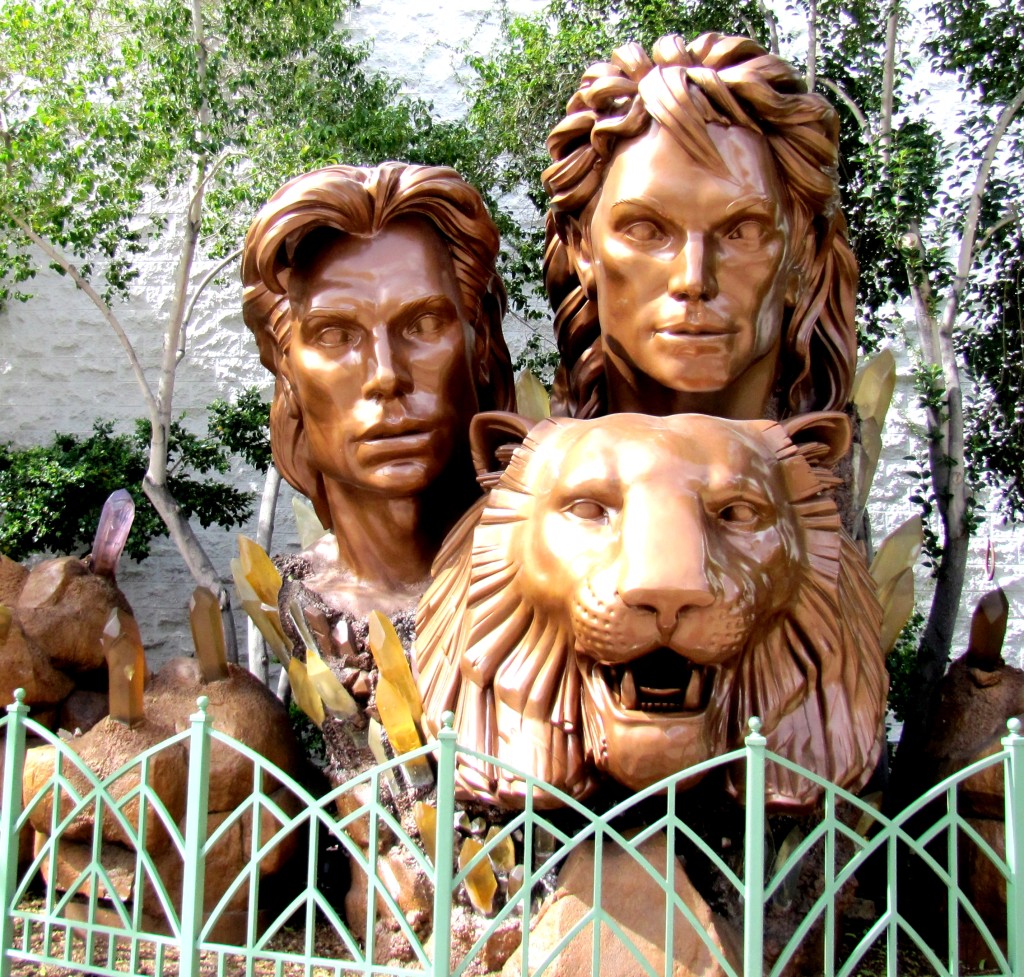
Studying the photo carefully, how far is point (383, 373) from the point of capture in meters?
2.41

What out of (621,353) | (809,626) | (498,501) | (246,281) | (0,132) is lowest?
(809,626)

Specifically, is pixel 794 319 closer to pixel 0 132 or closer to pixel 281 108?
pixel 281 108

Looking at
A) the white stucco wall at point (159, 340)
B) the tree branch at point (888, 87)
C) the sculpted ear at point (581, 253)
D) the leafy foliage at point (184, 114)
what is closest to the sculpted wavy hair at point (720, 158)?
the sculpted ear at point (581, 253)

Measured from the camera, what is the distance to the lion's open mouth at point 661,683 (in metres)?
1.87

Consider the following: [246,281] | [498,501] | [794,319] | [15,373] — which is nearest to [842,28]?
[794,319]

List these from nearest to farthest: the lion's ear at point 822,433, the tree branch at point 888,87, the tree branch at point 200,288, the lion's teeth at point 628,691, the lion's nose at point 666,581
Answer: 1. the lion's nose at point 666,581
2. the lion's teeth at point 628,691
3. the lion's ear at point 822,433
4. the tree branch at point 888,87
5. the tree branch at point 200,288

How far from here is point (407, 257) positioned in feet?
8.23

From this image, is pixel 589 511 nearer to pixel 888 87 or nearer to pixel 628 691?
pixel 628 691

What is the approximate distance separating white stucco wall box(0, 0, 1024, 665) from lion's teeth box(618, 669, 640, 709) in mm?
4694

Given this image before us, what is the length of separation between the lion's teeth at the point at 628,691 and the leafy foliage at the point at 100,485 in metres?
4.01

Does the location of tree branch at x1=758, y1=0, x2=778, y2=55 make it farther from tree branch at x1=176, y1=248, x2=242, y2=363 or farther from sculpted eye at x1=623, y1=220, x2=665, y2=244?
sculpted eye at x1=623, y1=220, x2=665, y2=244

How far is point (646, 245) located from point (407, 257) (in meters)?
0.53

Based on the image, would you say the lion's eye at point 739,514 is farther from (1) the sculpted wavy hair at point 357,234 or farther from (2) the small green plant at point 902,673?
(2) the small green plant at point 902,673

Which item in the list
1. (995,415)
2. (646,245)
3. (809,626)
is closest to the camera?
(809,626)
